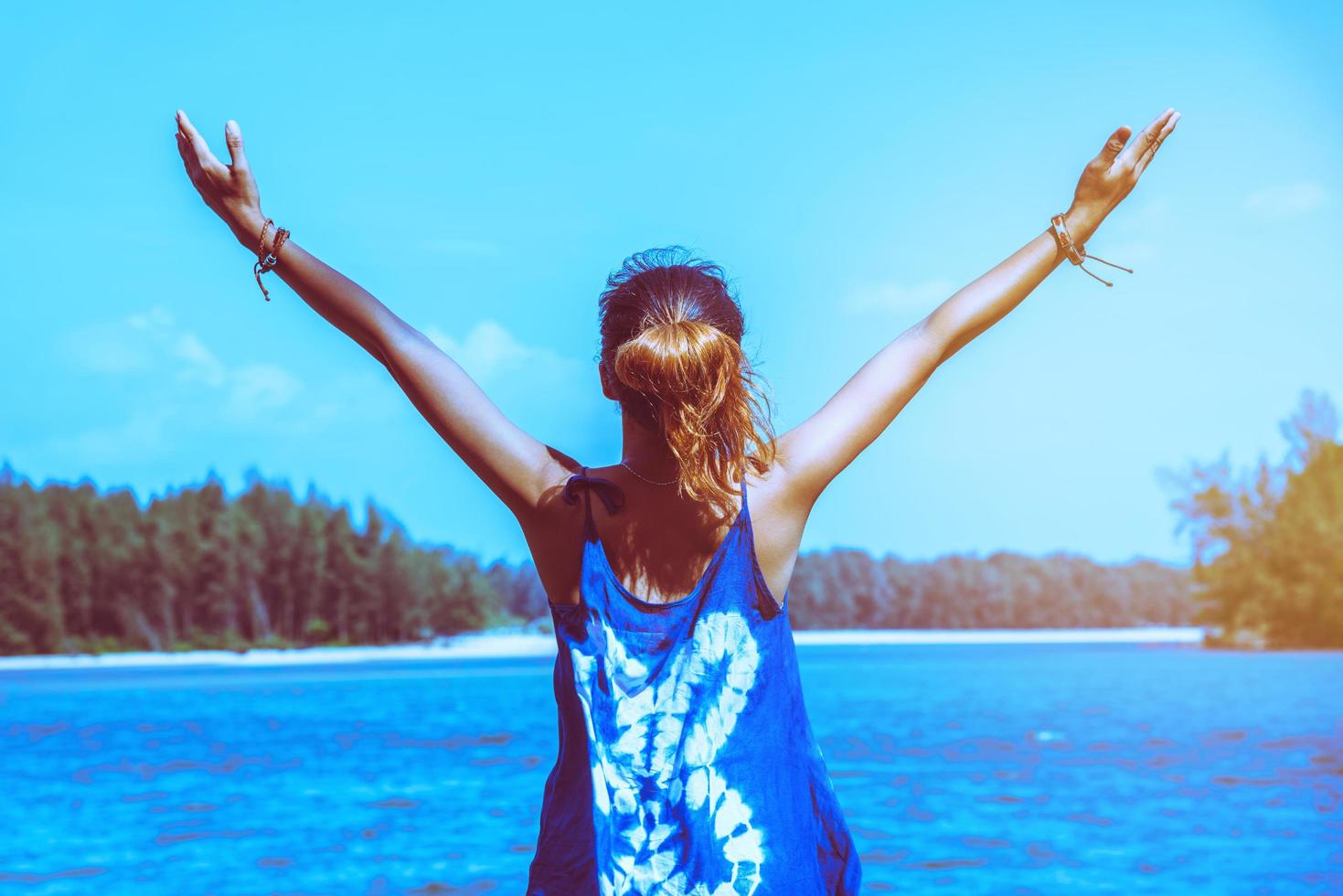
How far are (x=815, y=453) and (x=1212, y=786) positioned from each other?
703 inches

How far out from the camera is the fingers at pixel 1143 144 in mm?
1692

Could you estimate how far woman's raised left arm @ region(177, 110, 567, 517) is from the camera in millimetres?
1481

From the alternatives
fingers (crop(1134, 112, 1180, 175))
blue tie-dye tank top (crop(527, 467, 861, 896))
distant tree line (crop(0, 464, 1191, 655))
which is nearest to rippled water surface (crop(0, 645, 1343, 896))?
fingers (crop(1134, 112, 1180, 175))

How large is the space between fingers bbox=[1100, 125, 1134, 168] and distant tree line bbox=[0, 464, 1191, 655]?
64.9m

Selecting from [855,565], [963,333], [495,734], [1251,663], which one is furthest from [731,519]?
[855,565]

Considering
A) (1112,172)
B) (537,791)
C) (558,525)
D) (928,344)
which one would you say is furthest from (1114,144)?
(537,791)

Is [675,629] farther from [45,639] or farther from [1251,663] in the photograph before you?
[45,639]

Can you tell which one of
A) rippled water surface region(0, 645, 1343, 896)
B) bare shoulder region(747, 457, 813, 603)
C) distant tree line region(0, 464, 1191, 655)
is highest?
distant tree line region(0, 464, 1191, 655)

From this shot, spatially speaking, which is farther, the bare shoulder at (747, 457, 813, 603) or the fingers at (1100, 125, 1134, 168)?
the fingers at (1100, 125, 1134, 168)

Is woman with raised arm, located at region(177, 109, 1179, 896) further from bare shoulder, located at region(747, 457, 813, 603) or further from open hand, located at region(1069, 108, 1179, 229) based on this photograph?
open hand, located at region(1069, 108, 1179, 229)

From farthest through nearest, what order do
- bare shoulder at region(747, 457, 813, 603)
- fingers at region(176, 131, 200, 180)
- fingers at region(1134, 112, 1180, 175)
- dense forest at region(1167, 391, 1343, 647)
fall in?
dense forest at region(1167, 391, 1343, 647) → fingers at region(1134, 112, 1180, 175) → fingers at region(176, 131, 200, 180) → bare shoulder at region(747, 457, 813, 603)

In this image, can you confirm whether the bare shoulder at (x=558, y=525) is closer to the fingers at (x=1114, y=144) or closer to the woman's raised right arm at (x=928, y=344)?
the woman's raised right arm at (x=928, y=344)

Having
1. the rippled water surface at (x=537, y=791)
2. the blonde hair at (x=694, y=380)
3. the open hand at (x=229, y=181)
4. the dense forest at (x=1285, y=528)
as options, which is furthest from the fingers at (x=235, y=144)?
the dense forest at (x=1285, y=528)

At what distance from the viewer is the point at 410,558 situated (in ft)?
240
